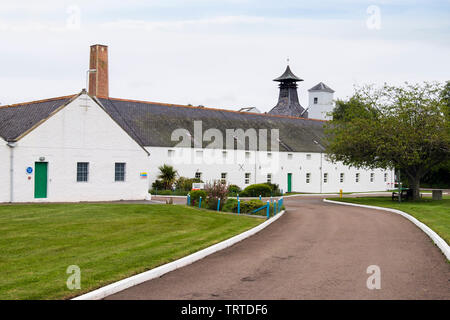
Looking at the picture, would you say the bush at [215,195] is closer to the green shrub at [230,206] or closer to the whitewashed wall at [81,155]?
the green shrub at [230,206]

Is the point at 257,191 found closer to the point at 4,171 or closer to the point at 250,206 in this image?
the point at 250,206

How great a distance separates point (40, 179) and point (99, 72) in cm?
2439

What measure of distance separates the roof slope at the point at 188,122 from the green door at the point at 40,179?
1427 cm

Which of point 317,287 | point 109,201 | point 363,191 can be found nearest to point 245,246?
point 317,287

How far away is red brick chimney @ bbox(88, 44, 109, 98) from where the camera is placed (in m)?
51.4

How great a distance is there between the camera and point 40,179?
96.0 feet

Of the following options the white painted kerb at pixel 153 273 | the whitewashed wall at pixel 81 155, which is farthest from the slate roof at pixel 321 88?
the white painted kerb at pixel 153 273

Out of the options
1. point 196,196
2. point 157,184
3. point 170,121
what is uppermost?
point 170,121

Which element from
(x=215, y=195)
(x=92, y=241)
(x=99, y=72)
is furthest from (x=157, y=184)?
(x=92, y=241)

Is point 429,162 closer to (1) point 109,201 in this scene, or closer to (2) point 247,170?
(2) point 247,170

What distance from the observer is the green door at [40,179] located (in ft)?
95.3

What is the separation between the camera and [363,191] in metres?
64.1

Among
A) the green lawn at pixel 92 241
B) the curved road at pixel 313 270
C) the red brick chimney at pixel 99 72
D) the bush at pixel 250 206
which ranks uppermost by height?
the red brick chimney at pixel 99 72

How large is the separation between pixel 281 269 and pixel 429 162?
103 feet
